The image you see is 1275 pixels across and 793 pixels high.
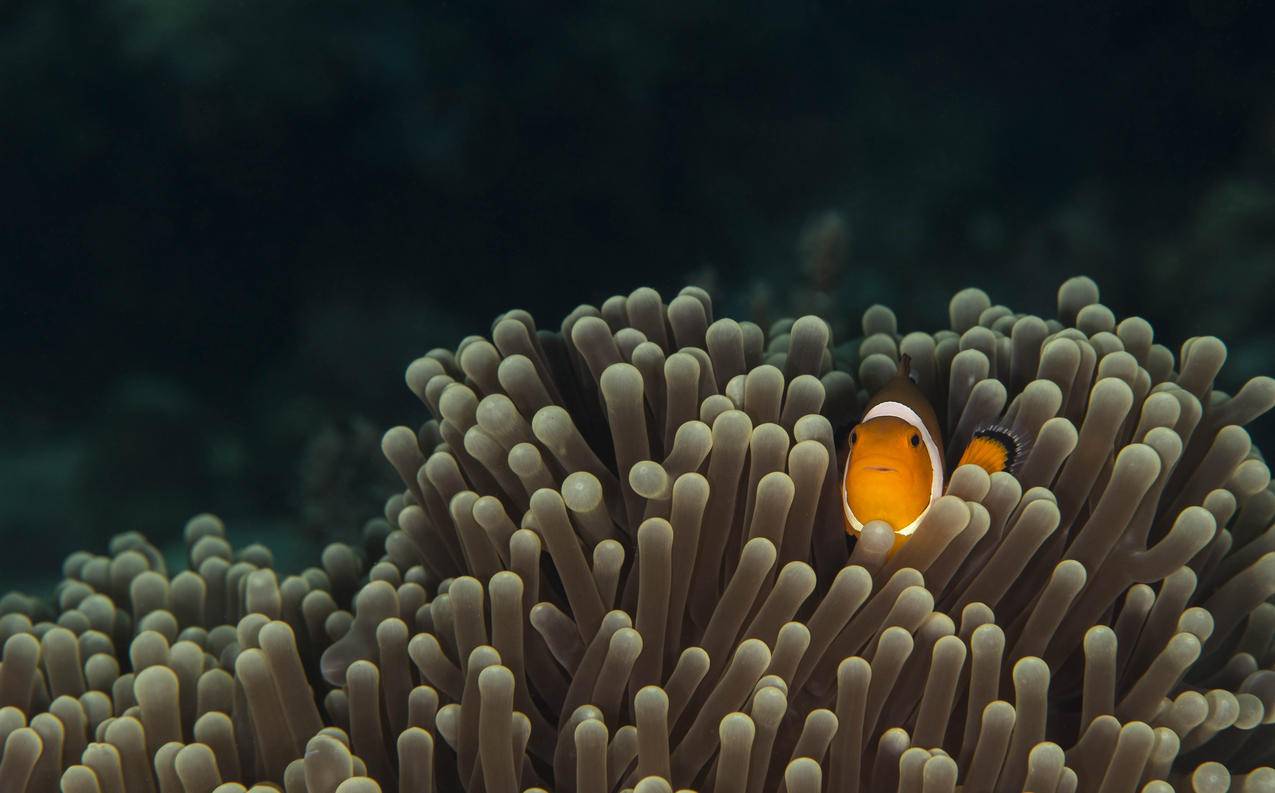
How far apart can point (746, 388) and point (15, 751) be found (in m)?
1.19

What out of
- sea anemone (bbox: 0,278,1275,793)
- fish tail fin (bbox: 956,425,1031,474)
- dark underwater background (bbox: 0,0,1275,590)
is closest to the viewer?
sea anemone (bbox: 0,278,1275,793)

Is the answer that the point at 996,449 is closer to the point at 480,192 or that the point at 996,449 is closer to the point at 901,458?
the point at 901,458

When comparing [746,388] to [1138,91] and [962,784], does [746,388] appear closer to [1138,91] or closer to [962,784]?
[962,784]

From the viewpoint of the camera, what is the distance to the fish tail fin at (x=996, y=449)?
1444mm

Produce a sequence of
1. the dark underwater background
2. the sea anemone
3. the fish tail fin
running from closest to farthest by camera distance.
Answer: the sea anemone < the fish tail fin < the dark underwater background

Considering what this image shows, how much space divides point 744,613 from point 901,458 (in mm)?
283

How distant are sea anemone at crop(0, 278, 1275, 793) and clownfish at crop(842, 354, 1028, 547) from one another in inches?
1.4

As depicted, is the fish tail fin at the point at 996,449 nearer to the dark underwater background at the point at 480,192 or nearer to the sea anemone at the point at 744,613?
the sea anemone at the point at 744,613

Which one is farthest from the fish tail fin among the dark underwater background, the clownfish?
the dark underwater background

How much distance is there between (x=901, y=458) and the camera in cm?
128

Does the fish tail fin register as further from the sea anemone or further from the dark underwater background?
the dark underwater background

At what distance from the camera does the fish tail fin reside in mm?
1444

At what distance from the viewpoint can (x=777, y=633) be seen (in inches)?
50.9

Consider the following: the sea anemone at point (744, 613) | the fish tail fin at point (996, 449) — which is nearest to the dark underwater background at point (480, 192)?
the sea anemone at point (744, 613)
